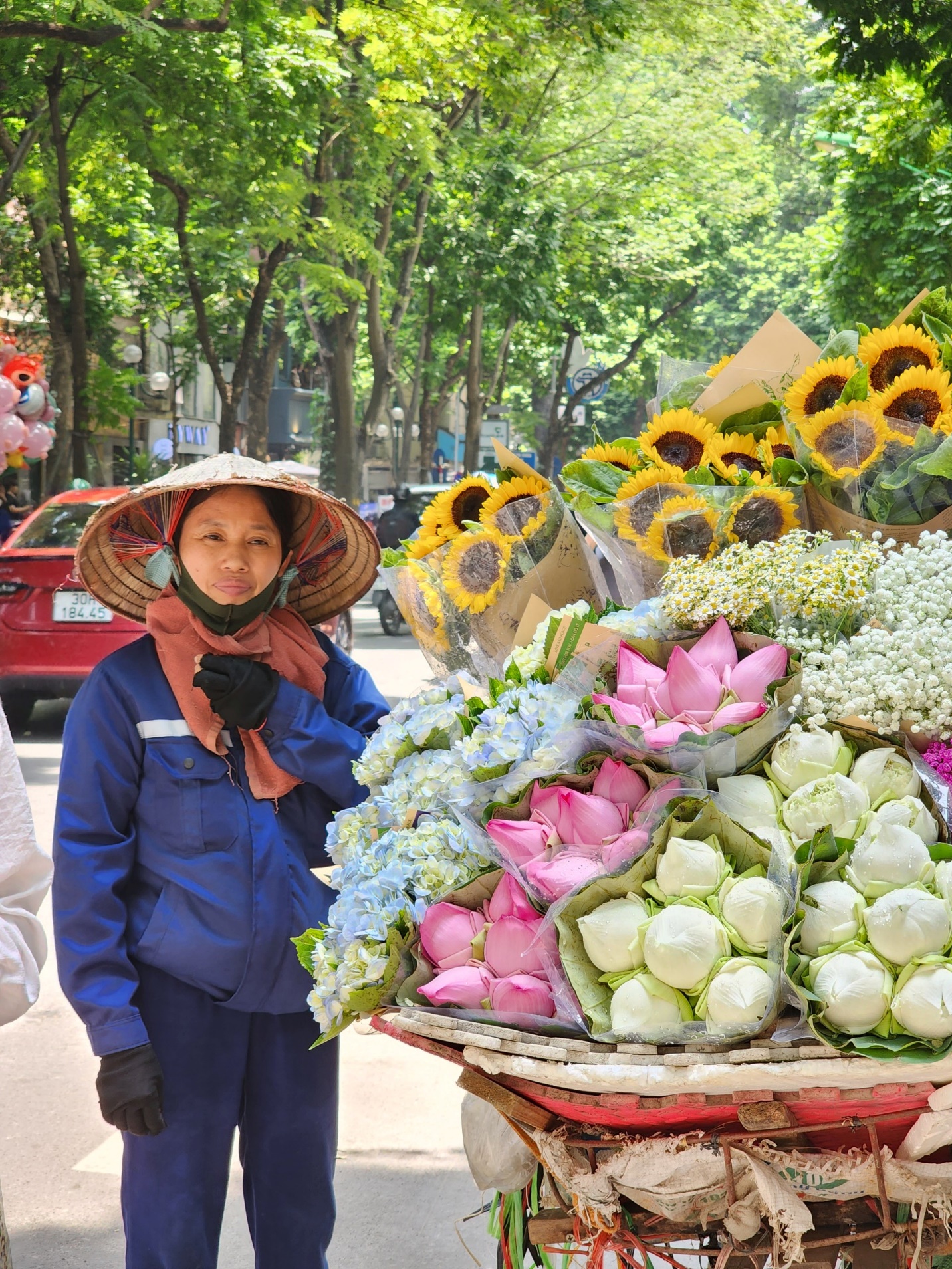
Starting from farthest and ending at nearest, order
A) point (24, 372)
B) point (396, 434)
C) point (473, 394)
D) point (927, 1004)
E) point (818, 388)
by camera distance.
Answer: point (396, 434)
point (473, 394)
point (24, 372)
point (818, 388)
point (927, 1004)

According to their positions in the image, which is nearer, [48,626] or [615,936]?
[615,936]

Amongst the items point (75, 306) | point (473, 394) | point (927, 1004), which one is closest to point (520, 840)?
point (927, 1004)

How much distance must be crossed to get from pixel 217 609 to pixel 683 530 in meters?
0.85

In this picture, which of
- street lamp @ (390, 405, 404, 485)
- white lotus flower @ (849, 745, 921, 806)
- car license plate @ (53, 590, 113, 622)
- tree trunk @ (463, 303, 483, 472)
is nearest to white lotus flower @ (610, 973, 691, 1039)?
white lotus flower @ (849, 745, 921, 806)

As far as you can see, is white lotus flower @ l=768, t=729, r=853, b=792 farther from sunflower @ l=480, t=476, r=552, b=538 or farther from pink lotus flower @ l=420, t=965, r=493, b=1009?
sunflower @ l=480, t=476, r=552, b=538

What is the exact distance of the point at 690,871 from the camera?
160 centimetres

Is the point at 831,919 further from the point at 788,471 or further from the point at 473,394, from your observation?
the point at 473,394

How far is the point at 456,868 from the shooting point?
70.2 inches

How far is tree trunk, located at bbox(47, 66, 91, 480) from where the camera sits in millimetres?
11719

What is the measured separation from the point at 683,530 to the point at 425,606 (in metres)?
0.49

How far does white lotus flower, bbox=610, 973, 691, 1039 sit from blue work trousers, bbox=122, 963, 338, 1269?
0.96 m

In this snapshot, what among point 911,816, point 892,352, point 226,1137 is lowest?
point 226,1137

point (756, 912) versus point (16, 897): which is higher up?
point (756, 912)

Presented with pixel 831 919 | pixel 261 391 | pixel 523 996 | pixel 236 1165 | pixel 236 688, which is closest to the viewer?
pixel 831 919
